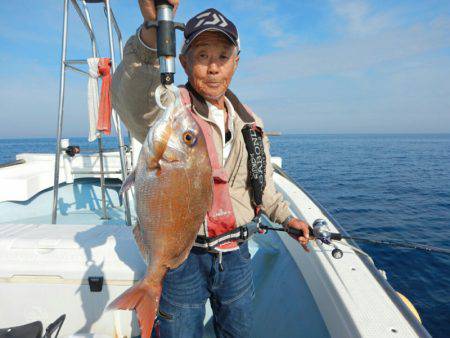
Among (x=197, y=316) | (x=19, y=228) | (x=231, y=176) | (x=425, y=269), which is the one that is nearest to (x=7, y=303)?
→ (x=19, y=228)


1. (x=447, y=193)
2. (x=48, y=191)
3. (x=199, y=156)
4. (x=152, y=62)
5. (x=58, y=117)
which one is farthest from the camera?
(x=447, y=193)

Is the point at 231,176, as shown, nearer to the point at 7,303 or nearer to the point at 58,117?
the point at 7,303

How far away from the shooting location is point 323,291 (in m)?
2.43

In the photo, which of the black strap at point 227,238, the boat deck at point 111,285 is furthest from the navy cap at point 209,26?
the boat deck at point 111,285

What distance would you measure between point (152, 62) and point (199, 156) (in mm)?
646

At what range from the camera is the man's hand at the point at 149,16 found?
4.81ft

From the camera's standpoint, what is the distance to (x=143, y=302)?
1.43m

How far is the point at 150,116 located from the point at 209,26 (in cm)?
62

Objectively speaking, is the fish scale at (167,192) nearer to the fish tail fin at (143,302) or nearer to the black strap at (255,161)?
the fish tail fin at (143,302)

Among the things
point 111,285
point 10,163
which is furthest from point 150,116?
point 10,163

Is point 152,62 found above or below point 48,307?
above

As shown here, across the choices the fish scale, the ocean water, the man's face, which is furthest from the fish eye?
the ocean water

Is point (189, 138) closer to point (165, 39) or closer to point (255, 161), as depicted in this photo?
point (165, 39)

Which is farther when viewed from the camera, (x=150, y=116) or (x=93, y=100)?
(x=93, y=100)
